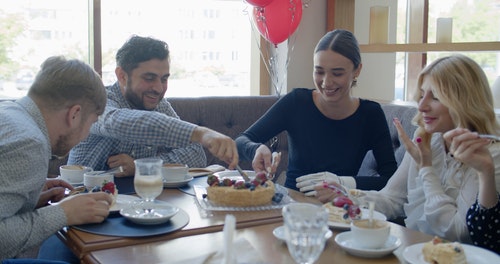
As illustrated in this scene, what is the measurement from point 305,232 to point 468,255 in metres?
0.48

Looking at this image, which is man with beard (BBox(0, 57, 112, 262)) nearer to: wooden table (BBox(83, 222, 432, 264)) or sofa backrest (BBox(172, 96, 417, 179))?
wooden table (BBox(83, 222, 432, 264))

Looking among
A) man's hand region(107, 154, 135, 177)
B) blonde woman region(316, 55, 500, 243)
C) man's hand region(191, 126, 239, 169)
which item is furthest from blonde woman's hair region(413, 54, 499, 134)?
man's hand region(107, 154, 135, 177)

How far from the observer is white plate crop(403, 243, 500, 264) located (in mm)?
1291

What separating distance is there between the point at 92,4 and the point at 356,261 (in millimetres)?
2796

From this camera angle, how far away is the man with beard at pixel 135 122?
6.89 ft

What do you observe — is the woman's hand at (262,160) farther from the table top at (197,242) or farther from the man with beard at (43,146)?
the man with beard at (43,146)

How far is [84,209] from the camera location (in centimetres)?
158

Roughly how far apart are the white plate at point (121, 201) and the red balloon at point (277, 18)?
1.97m

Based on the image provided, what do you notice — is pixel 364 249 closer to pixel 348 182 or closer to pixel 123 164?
pixel 348 182

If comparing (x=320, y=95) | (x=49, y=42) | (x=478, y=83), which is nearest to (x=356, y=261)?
(x=478, y=83)

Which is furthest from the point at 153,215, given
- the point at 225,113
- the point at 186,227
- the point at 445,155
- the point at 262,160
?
the point at 225,113

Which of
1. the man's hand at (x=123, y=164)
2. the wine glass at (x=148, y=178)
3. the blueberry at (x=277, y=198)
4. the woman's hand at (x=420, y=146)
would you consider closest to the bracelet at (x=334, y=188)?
the blueberry at (x=277, y=198)

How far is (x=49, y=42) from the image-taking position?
3.53 metres

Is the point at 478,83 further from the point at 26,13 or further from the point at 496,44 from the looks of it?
the point at 26,13
